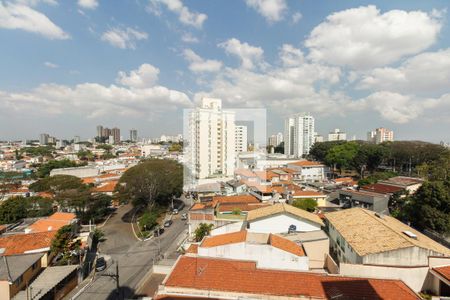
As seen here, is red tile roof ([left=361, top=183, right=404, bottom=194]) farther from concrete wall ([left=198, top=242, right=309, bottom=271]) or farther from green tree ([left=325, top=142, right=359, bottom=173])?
concrete wall ([left=198, top=242, right=309, bottom=271])

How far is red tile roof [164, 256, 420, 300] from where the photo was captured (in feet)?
24.7

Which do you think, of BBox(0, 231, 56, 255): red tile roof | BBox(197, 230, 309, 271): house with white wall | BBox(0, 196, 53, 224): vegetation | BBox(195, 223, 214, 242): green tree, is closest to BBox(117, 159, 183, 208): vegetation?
BBox(0, 196, 53, 224): vegetation

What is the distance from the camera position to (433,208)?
1394 cm

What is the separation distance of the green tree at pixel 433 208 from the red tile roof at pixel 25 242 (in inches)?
812

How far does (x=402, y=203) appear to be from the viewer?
2002 cm

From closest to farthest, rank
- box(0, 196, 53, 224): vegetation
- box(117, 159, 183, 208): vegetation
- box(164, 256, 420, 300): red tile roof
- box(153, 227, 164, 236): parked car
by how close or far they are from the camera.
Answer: box(164, 256, 420, 300): red tile roof, box(153, 227, 164, 236): parked car, box(0, 196, 53, 224): vegetation, box(117, 159, 183, 208): vegetation

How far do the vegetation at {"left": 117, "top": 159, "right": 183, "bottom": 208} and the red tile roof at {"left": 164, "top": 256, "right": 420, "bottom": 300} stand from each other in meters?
16.7

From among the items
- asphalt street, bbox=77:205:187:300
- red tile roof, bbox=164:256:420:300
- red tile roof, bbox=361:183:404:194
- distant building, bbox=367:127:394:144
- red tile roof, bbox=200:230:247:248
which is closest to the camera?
red tile roof, bbox=164:256:420:300

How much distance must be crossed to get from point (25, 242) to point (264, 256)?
13162 millimetres

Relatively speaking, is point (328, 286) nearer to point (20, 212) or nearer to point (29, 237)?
point (29, 237)

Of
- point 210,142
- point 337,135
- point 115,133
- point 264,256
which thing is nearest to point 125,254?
point 264,256

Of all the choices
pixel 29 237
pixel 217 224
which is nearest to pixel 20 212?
pixel 29 237

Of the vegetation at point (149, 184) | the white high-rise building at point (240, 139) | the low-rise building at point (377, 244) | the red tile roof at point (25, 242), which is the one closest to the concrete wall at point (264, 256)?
the low-rise building at point (377, 244)

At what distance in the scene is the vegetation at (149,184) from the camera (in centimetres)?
2406
